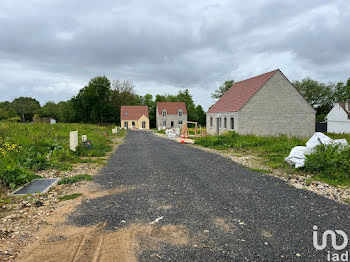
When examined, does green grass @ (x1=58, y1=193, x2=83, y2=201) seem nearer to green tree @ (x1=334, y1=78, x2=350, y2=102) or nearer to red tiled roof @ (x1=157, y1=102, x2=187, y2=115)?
red tiled roof @ (x1=157, y1=102, x2=187, y2=115)

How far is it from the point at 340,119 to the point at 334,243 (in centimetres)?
4609

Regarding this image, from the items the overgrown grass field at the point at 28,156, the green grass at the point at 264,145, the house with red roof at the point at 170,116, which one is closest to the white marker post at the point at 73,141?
the overgrown grass field at the point at 28,156

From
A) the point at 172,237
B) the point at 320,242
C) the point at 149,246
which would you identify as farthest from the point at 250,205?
the point at 149,246

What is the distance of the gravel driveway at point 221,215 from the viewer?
3730 mm

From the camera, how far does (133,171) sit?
960 cm

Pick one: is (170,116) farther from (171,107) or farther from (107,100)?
(107,100)

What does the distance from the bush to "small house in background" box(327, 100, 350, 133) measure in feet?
126

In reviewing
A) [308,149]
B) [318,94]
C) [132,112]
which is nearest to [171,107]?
[132,112]

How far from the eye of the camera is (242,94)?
27.3 m

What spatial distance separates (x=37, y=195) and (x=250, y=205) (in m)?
5.18

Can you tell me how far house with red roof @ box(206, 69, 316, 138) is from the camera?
80.7 ft

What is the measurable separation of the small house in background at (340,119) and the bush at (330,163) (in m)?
38.3

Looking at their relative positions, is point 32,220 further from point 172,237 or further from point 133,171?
point 133,171

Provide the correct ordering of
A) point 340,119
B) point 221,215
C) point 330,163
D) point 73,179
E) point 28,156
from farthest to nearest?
point 340,119 → point 28,156 → point 330,163 → point 73,179 → point 221,215
